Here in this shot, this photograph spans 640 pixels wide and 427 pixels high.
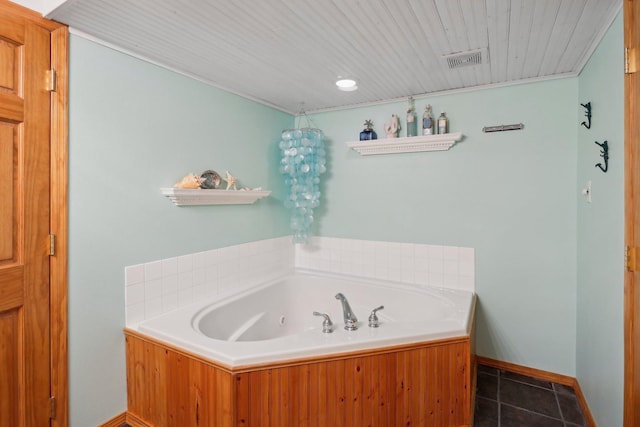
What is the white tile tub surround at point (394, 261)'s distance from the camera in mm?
2652

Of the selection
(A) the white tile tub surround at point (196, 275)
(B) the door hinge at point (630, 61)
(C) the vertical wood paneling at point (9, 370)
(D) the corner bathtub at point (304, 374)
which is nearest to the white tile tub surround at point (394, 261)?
(A) the white tile tub surround at point (196, 275)

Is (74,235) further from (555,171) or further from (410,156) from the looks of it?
(555,171)

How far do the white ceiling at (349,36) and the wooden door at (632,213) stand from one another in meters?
0.37

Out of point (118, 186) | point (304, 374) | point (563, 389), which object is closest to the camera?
point (304, 374)

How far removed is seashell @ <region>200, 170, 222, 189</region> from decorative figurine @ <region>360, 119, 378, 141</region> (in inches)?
49.9

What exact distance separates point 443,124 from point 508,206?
A: 31.2 inches

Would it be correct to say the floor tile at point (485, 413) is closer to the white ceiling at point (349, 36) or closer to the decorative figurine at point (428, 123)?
the decorative figurine at point (428, 123)

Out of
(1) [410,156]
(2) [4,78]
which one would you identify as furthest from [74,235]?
(1) [410,156]

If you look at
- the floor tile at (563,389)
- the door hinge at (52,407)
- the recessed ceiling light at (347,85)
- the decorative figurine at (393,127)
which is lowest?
the floor tile at (563,389)

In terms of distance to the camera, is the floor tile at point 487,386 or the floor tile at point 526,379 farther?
the floor tile at point 526,379

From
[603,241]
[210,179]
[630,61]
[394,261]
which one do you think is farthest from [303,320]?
[630,61]

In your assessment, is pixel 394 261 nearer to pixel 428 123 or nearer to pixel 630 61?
pixel 428 123

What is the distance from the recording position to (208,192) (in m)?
2.23

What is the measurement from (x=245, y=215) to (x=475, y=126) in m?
1.96
